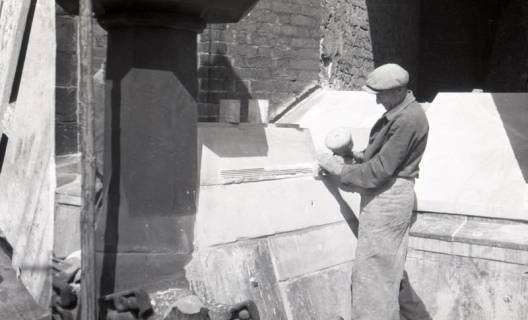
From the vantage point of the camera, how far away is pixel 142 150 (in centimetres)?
369

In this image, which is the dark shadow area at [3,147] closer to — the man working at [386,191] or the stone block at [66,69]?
the stone block at [66,69]

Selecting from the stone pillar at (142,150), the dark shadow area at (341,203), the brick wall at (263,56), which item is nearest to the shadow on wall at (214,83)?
the brick wall at (263,56)

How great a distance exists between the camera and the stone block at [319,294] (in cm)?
434

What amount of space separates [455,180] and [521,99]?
1.06m

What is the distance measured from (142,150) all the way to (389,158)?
147cm

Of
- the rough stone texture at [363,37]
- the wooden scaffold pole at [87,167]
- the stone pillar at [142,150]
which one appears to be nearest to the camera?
the wooden scaffold pole at [87,167]

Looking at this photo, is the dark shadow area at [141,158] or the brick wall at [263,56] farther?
the brick wall at [263,56]

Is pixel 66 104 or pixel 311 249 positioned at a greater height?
pixel 66 104

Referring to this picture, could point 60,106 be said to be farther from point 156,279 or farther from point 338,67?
point 338,67

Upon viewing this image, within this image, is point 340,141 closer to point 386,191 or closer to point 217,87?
point 386,191

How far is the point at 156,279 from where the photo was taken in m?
3.73

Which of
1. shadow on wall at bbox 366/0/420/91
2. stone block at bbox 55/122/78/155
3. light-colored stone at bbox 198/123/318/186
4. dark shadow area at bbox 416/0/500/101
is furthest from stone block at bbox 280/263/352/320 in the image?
dark shadow area at bbox 416/0/500/101

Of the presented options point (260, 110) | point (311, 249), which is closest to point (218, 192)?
point (311, 249)

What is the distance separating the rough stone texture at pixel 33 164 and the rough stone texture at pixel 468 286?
2.70 m
